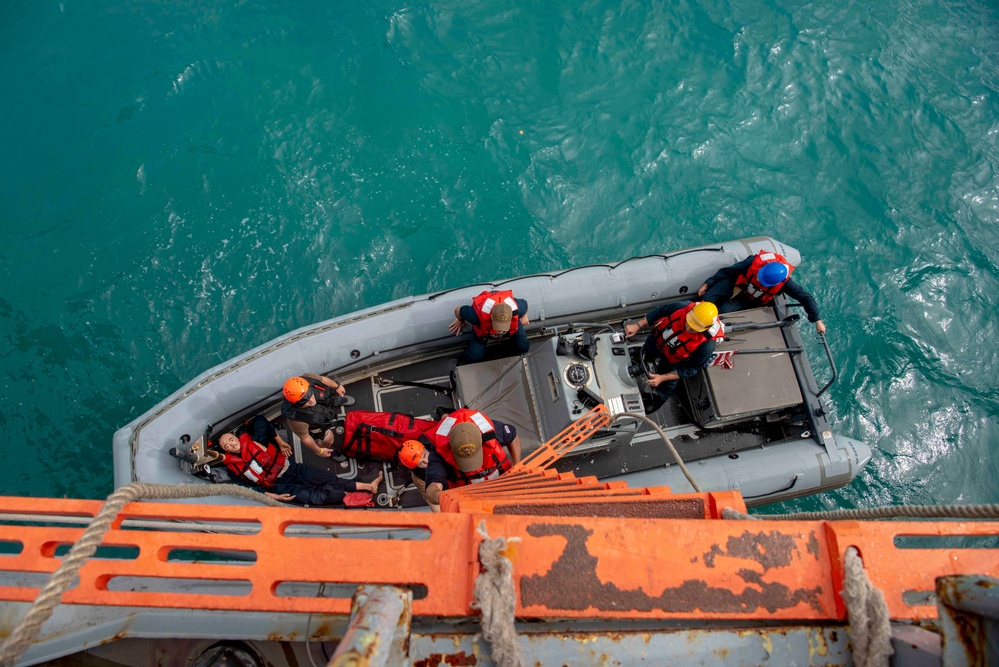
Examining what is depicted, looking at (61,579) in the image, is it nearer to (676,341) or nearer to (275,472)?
(275,472)

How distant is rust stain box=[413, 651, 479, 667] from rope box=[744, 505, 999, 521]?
0.71 metres

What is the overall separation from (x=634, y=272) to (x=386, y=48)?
3780mm

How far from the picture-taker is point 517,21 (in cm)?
624

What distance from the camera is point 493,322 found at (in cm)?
366

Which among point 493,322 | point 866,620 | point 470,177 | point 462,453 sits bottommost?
point 866,620

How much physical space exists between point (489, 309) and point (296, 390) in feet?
4.26

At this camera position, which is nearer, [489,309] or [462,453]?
[462,453]

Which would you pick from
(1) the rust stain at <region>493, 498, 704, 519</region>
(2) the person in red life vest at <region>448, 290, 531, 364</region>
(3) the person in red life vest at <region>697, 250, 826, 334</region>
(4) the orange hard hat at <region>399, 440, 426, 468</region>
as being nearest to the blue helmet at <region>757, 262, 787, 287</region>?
(3) the person in red life vest at <region>697, 250, 826, 334</region>

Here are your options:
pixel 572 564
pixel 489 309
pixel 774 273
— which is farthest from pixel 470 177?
pixel 572 564

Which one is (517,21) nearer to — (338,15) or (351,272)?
(338,15)

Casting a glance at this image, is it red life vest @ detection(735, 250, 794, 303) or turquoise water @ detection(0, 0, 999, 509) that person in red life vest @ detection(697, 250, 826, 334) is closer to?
red life vest @ detection(735, 250, 794, 303)

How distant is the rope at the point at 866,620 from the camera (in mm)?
1071

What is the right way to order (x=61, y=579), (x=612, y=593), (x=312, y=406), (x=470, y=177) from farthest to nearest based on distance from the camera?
(x=470, y=177) < (x=312, y=406) < (x=612, y=593) < (x=61, y=579)

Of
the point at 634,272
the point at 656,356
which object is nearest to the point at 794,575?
the point at 656,356
